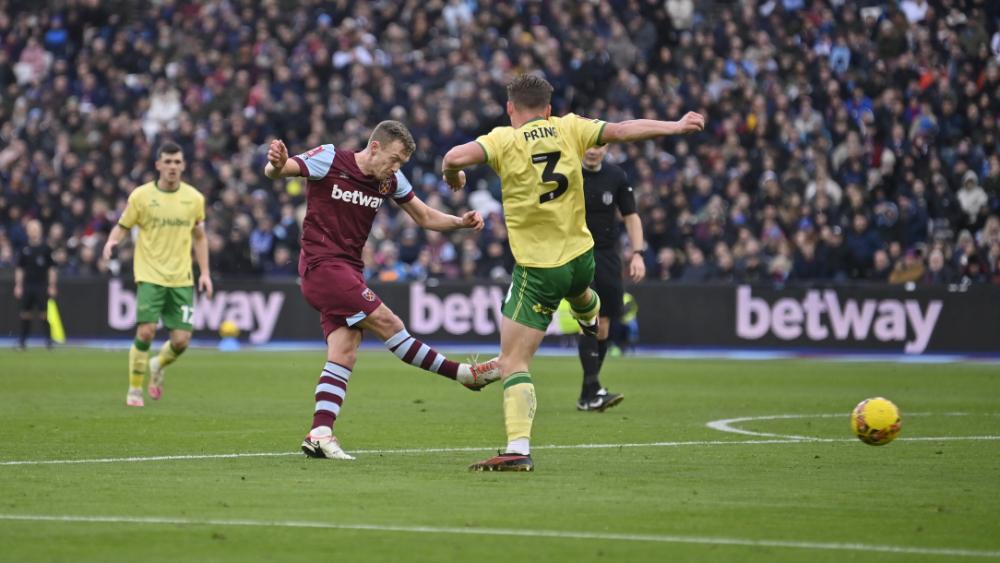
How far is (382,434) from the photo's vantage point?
13500 millimetres

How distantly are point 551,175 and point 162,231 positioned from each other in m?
7.68

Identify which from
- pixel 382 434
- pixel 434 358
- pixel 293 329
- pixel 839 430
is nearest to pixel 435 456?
pixel 434 358

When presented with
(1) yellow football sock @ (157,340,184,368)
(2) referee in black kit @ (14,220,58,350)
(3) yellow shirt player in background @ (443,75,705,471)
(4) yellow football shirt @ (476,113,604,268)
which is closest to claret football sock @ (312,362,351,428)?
(3) yellow shirt player in background @ (443,75,705,471)

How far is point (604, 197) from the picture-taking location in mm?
16125

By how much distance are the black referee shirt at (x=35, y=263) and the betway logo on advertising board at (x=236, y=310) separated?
2.08m

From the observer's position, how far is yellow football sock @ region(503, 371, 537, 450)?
34.3ft

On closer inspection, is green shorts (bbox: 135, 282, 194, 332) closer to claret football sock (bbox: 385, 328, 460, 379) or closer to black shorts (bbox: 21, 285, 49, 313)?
claret football sock (bbox: 385, 328, 460, 379)

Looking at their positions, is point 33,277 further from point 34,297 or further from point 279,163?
point 279,163

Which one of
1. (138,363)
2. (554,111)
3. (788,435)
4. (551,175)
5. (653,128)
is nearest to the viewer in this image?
(653,128)

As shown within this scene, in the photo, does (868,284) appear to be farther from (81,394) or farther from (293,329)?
(81,394)

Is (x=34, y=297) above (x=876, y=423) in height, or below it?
above

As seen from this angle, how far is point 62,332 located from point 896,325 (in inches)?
619

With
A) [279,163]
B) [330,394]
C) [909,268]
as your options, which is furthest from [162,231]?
[909,268]

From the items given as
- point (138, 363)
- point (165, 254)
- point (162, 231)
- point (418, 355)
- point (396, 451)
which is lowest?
point (396, 451)
